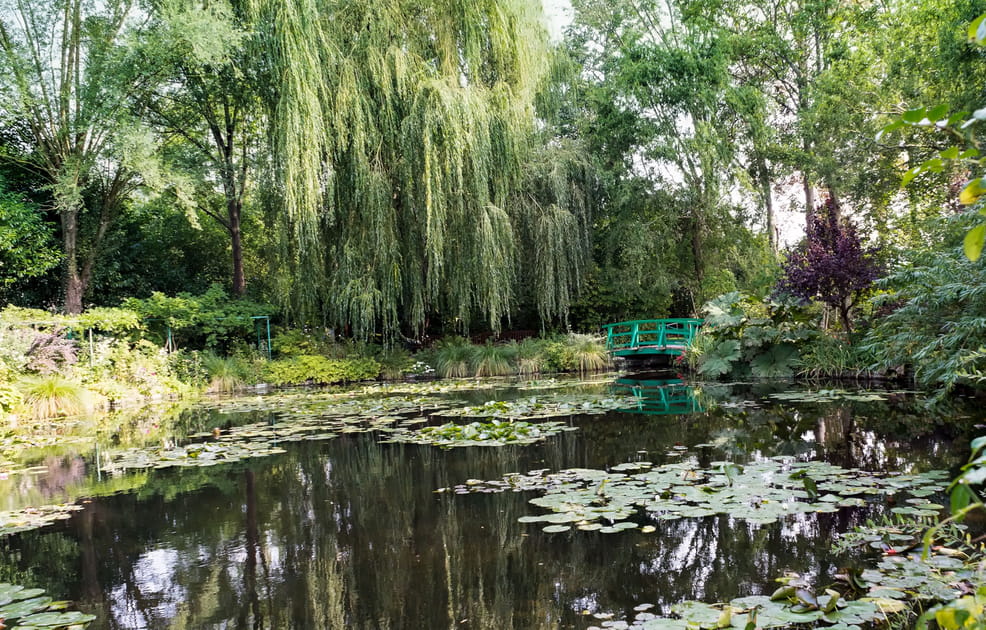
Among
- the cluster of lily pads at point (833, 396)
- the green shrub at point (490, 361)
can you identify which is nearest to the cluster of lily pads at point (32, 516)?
the cluster of lily pads at point (833, 396)

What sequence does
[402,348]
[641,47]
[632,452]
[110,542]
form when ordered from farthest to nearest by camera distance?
[641,47] → [402,348] → [632,452] → [110,542]

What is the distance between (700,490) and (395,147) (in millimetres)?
9436

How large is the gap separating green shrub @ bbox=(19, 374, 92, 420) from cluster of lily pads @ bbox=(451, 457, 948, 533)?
7.66 meters

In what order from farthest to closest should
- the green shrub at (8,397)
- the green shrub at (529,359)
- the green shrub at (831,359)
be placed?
the green shrub at (529,359), the green shrub at (831,359), the green shrub at (8,397)

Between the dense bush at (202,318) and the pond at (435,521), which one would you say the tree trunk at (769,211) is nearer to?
the pond at (435,521)

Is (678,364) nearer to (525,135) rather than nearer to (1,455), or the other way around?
(525,135)

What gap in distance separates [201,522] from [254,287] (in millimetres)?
14266

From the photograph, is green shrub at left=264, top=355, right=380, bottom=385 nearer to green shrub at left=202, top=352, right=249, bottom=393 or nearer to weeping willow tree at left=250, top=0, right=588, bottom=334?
green shrub at left=202, top=352, right=249, bottom=393

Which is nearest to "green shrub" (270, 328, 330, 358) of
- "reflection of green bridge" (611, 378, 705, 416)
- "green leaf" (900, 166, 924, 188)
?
"reflection of green bridge" (611, 378, 705, 416)

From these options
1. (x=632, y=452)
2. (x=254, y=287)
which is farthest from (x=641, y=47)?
(x=632, y=452)

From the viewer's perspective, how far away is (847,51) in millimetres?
14172

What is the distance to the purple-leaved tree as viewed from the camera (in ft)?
28.0

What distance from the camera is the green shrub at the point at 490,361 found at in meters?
12.8

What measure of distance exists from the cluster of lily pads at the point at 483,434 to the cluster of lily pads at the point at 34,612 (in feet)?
9.94
